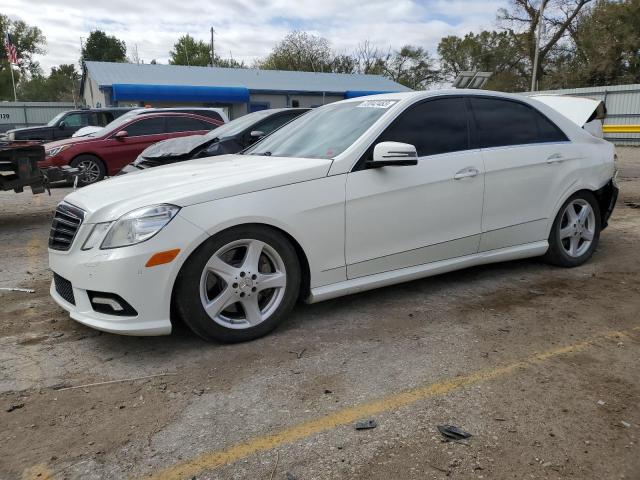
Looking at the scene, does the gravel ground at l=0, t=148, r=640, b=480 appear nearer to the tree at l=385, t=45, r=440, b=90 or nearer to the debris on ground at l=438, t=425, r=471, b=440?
the debris on ground at l=438, t=425, r=471, b=440

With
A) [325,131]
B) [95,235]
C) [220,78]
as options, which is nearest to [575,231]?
[325,131]

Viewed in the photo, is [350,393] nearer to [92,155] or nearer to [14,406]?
[14,406]

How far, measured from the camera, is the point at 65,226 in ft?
12.0

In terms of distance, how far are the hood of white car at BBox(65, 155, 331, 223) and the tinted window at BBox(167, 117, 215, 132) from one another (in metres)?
8.70

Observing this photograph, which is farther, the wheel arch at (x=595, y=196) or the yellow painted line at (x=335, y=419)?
the wheel arch at (x=595, y=196)

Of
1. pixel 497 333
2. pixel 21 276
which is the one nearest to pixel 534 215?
pixel 497 333

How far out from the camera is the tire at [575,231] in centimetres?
509

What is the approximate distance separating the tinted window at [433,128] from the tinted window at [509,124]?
0.17 m

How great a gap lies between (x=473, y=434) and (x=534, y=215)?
2.78 meters

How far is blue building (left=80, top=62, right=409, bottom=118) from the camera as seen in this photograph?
1138 inches

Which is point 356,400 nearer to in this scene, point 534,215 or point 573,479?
point 573,479

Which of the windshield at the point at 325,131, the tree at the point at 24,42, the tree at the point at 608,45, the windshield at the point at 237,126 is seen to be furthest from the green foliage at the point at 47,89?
the windshield at the point at 325,131

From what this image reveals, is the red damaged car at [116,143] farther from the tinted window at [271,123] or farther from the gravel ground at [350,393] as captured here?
the gravel ground at [350,393]

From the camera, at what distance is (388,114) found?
4.19 m
